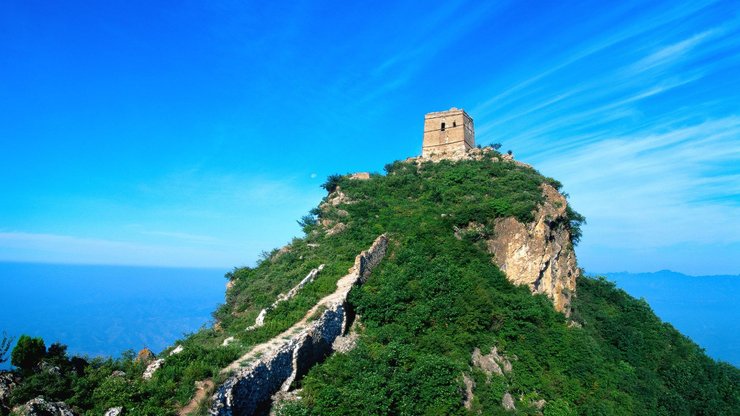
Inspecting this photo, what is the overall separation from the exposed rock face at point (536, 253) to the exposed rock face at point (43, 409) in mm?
19865

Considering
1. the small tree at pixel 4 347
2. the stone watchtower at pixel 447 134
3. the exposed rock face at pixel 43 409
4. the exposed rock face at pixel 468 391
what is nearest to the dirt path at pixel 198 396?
the exposed rock face at pixel 43 409

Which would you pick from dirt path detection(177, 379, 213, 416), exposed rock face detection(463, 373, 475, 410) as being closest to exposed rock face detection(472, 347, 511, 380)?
exposed rock face detection(463, 373, 475, 410)

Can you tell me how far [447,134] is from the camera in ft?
126

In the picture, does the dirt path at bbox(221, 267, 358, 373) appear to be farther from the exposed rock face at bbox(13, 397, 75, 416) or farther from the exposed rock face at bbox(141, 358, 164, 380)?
the exposed rock face at bbox(13, 397, 75, 416)

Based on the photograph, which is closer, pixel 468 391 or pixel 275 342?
pixel 275 342

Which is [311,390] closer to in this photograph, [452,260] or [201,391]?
[201,391]

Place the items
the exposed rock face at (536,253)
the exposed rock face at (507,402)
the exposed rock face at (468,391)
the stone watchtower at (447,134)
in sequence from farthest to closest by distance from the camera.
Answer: the stone watchtower at (447,134), the exposed rock face at (536,253), the exposed rock face at (507,402), the exposed rock face at (468,391)

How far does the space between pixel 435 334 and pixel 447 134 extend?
83.8ft

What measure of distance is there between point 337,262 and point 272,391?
8752mm

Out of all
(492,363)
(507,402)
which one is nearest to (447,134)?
(492,363)

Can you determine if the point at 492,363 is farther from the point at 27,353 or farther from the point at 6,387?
the point at 6,387

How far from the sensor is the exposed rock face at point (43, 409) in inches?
328

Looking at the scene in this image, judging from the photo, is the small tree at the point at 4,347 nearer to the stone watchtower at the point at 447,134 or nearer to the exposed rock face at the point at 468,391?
the exposed rock face at the point at 468,391

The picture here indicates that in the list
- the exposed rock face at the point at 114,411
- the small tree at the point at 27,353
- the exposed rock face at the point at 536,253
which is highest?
the exposed rock face at the point at 536,253
